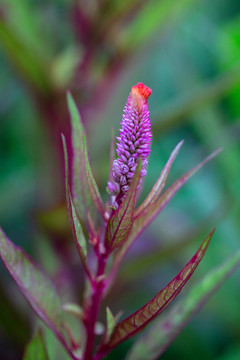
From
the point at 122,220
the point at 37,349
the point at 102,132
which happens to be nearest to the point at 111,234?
the point at 122,220

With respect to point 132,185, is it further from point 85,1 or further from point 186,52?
point 186,52

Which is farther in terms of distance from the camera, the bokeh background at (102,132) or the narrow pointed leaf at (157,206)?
the bokeh background at (102,132)

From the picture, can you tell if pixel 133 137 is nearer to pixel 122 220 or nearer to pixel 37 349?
pixel 122 220

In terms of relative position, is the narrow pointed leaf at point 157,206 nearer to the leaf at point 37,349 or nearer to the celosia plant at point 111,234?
the celosia plant at point 111,234

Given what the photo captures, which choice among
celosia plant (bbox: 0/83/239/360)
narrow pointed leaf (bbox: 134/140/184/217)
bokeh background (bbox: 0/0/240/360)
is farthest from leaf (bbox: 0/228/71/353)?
bokeh background (bbox: 0/0/240/360)

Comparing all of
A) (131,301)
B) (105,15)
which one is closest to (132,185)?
(105,15)

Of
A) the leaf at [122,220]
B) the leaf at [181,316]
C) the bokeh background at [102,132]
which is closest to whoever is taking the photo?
the leaf at [122,220]

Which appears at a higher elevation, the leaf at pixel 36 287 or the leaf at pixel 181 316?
the leaf at pixel 36 287

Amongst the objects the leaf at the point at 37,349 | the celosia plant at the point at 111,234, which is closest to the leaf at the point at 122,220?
the celosia plant at the point at 111,234
